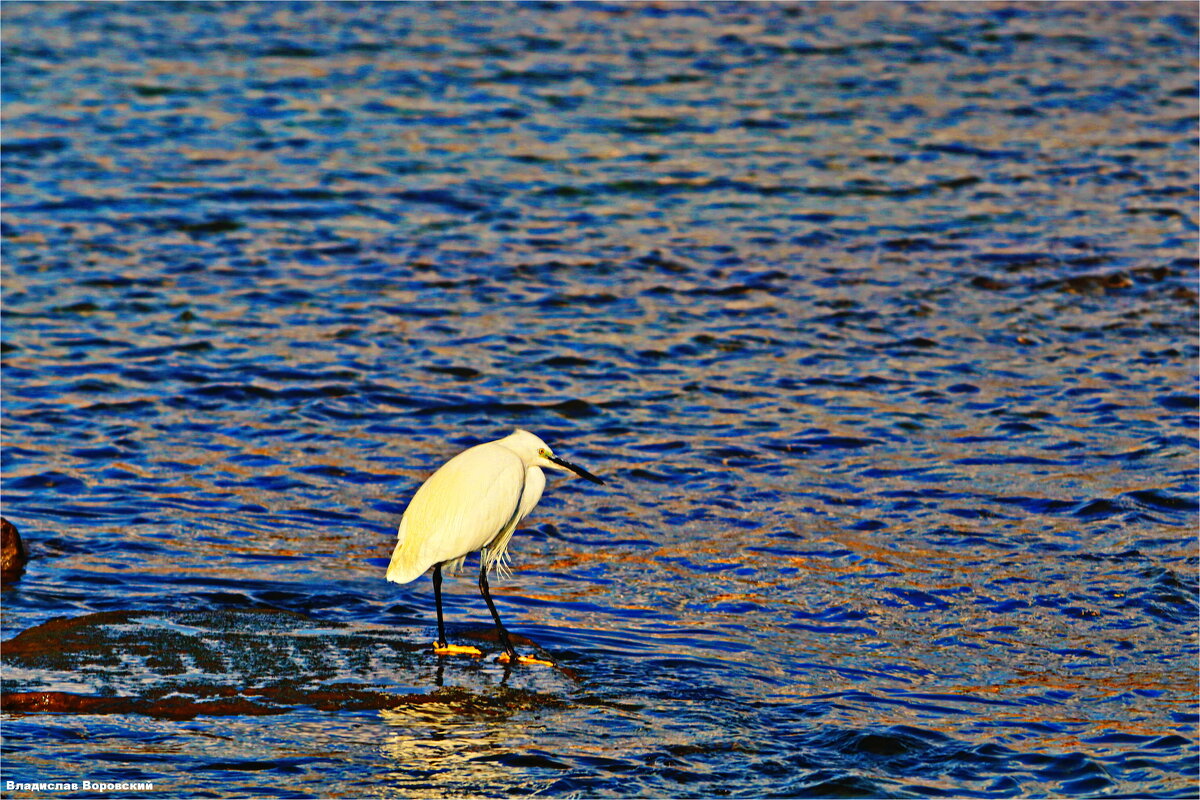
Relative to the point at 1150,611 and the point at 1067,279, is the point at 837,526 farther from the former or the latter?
the point at 1067,279

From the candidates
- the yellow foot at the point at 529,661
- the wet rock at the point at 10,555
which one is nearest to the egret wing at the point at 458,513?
the yellow foot at the point at 529,661

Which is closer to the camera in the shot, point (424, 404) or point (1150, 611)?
point (1150, 611)

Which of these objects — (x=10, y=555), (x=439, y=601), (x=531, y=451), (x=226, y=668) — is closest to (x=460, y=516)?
(x=439, y=601)

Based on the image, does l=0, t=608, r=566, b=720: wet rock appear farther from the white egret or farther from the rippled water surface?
the white egret

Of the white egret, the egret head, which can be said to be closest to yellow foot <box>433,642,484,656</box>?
the white egret

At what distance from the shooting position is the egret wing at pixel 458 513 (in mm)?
7070

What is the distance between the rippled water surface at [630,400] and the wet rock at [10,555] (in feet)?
0.48

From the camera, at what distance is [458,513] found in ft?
23.2

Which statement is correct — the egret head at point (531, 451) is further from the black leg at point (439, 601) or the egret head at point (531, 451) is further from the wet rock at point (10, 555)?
the wet rock at point (10, 555)

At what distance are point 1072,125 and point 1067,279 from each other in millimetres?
5708

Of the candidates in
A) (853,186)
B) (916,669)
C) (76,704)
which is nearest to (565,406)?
(916,669)

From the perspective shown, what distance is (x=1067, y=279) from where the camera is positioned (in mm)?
13430

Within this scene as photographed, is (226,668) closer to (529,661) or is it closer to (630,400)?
(529,661)

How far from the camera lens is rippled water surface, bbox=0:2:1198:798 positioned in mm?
6426
